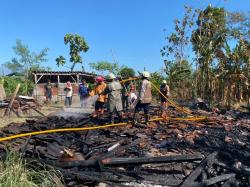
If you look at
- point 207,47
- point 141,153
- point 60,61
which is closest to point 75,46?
point 60,61

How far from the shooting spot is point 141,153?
9.09 meters

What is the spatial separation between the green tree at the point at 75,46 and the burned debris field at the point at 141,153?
1410 inches

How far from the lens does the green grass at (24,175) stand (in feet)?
19.2

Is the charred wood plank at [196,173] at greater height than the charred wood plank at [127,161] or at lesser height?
lesser

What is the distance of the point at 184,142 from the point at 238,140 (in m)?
2.10

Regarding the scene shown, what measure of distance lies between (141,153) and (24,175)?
3379 millimetres

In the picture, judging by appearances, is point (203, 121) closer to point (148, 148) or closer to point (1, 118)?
point (148, 148)

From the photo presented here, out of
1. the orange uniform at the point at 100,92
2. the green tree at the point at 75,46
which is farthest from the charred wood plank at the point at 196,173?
the green tree at the point at 75,46

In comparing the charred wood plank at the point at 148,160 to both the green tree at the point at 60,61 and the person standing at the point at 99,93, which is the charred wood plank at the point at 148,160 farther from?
the green tree at the point at 60,61

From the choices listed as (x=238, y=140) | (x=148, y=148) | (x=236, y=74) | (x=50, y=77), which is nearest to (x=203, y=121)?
(x=238, y=140)

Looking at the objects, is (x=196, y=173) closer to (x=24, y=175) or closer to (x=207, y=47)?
(x=24, y=175)

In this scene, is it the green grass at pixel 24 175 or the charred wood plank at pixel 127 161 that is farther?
the charred wood plank at pixel 127 161

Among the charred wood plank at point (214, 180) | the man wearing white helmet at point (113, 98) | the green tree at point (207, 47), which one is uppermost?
the green tree at point (207, 47)

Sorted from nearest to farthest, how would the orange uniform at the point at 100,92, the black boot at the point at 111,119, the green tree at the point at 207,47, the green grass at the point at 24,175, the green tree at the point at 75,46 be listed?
the green grass at the point at 24,175
the black boot at the point at 111,119
the orange uniform at the point at 100,92
the green tree at the point at 207,47
the green tree at the point at 75,46
